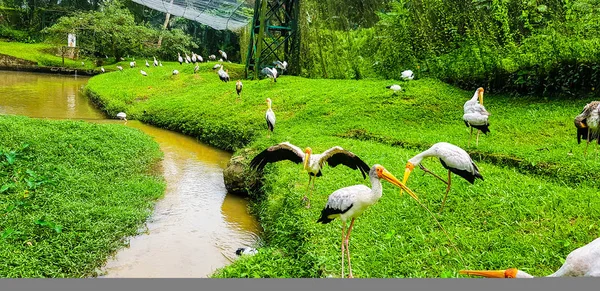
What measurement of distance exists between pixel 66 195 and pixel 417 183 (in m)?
4.16

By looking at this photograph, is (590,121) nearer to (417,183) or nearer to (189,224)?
(417,183)

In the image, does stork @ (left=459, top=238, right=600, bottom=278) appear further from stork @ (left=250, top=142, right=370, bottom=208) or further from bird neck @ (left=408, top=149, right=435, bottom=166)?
stork @ (left=250, top=142, right=370, bottom=208)

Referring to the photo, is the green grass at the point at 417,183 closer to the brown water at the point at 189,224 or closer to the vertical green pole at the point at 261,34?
the brown water at the point at 189,224

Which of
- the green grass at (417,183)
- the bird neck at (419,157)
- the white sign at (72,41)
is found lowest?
the green grass at (417,183)

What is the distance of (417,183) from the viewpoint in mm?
5316

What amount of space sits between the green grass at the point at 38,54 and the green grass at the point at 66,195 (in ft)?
70.3

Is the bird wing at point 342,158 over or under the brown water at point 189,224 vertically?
over

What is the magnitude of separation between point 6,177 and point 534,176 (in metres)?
6.25

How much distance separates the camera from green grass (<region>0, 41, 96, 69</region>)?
26.4 m

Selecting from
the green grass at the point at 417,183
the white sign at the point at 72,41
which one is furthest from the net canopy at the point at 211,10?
the white sign at the point at 72,41

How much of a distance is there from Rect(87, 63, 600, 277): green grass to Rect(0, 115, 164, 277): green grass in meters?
1.54

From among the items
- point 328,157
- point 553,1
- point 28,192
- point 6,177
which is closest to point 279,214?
point 328,157

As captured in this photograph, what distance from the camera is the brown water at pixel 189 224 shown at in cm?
466

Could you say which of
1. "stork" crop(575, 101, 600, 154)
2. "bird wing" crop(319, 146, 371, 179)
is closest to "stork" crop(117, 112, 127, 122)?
"bird wing" crop(319, 146, 371, 179)
